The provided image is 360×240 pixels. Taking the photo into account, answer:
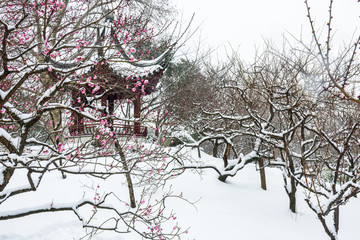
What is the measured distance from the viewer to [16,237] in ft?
14.0

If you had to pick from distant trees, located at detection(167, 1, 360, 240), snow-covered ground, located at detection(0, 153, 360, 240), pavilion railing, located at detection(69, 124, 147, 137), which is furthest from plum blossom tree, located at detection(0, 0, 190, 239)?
distant trees, located at detection(167, 1, 360, 240)

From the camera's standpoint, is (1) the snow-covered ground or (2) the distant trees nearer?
(2) the distant trees

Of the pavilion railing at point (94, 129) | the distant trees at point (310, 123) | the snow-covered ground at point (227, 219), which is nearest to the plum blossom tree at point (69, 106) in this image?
the pavilion railing at point (94, 129)

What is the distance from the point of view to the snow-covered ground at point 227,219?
15.5 ft

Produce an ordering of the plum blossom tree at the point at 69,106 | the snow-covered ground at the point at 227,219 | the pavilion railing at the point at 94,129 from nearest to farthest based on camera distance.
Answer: the plum blossom tree at the point at 69,106, the pavilion railing at the point at 94,129, the snow-covered ground at the point at 227,219

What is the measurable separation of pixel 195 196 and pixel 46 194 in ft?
15.3

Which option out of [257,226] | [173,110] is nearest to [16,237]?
[257,226]

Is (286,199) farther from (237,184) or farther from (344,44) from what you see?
(344,44)

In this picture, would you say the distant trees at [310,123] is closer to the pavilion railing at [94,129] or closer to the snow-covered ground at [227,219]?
the snow-covered ground at [227,219]

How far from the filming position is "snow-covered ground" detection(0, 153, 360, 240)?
471cm

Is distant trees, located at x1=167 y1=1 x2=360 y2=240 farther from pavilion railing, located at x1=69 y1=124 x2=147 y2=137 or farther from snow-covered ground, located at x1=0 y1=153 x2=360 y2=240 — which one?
pavilion railing, located at x1=69 y1=124 x2=147 y2=137

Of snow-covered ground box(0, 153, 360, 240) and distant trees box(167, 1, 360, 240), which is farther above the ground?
distant trees box(167, 1, 360, 240)

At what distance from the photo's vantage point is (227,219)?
539 cm

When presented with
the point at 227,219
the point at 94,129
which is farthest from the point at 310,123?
the point at 94,129
